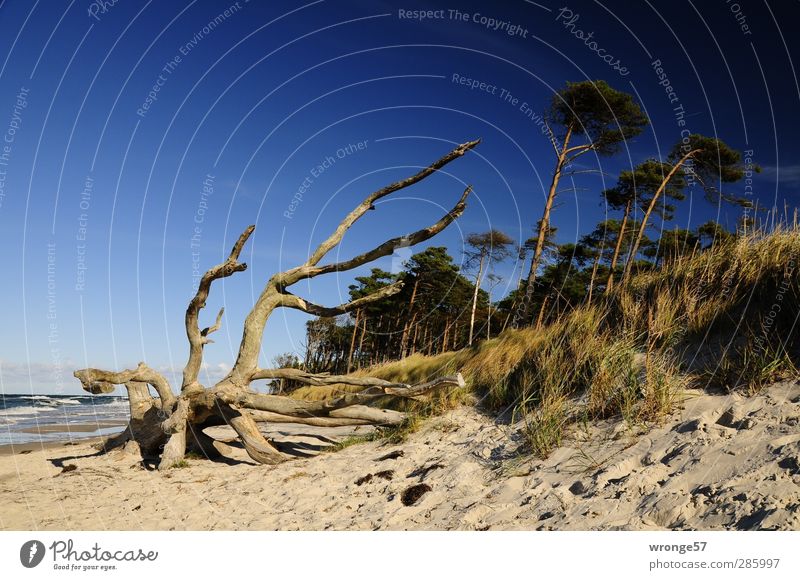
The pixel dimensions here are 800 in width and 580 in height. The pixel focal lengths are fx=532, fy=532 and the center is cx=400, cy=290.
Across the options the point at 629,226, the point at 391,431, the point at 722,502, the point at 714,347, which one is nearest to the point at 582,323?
the point at 714,347

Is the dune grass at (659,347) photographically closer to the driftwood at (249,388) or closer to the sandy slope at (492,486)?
the sandy slope at (492,486)

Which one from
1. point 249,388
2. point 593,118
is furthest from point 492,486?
point 593,118

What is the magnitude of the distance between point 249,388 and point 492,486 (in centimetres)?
618

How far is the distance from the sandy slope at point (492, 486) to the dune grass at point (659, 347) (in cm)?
31

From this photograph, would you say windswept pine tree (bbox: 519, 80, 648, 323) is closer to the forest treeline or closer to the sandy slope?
the forest treeline

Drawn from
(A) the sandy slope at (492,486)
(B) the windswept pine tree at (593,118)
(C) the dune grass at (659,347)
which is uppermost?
(B) the windswept pine tree at (593,118)

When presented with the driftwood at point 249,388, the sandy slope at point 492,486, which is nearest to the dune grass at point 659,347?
the sandy slope at point 492,486

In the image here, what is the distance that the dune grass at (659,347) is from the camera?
5.59 meters

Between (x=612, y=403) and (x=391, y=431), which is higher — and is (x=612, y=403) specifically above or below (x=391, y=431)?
above

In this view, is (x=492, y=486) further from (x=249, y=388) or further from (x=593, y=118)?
(x=593, y=118)

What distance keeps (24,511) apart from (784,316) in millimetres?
9898

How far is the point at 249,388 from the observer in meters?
10.1
